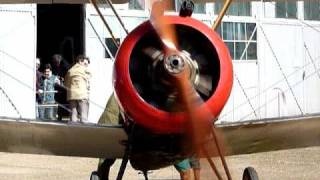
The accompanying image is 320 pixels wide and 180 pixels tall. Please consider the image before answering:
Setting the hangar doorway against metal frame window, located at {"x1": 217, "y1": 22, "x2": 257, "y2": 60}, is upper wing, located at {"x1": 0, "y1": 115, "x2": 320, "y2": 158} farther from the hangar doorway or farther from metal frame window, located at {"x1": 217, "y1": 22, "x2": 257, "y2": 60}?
metal frame window, located at {"x1": 217, "y1": 22, "x2": 257, "y2": 60}

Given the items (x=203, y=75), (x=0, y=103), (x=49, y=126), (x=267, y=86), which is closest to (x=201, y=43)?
(x=203, y=75)

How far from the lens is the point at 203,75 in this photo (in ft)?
14.5

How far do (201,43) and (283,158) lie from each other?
20.9 ft

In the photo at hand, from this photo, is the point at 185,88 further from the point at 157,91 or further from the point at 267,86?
the point at 267,86

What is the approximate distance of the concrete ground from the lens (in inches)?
333

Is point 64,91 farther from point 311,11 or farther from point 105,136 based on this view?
point 105,136

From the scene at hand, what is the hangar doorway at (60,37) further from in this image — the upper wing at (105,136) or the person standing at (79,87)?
the upper wing at (105,136)

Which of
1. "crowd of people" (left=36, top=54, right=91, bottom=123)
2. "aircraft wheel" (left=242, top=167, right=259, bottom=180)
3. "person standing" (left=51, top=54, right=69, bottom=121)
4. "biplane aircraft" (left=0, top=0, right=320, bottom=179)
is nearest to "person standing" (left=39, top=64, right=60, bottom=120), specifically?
"crowd of people" (left=36, top=54, right=91, bottom=123)

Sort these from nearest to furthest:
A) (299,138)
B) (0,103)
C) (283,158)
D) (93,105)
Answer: (299,138) → (283,158) → (0,103) → (93,105)

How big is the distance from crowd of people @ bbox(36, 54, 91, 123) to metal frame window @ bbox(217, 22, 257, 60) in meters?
4.39

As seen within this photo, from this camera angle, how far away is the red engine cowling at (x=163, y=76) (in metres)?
4.32

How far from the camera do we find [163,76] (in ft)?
14.0

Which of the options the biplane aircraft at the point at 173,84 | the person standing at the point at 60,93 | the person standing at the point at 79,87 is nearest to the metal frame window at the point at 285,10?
the person standing at the point at 60,93

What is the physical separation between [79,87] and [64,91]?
1803mm
